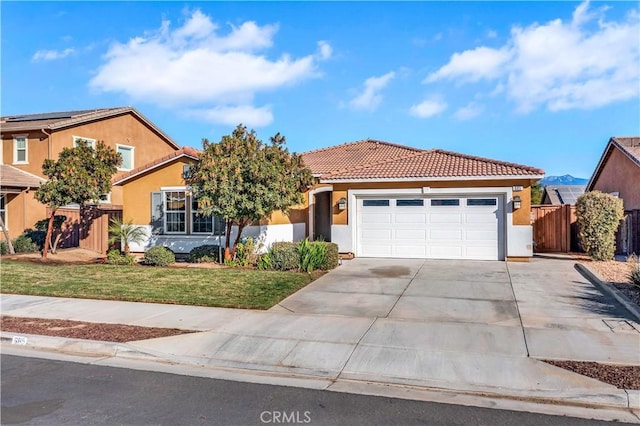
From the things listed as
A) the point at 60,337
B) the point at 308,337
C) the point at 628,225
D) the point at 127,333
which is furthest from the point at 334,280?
the point at 628,225

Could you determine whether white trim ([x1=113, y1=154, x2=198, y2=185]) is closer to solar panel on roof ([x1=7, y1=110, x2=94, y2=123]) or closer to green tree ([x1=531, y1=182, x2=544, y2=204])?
solar panel on roof ([x1=7, y1=110, x2=94, y2=123])

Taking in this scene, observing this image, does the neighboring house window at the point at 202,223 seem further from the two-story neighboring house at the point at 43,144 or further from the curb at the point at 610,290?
the curb at the point at 610,290

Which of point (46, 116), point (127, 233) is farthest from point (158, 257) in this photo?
point (46, 116)

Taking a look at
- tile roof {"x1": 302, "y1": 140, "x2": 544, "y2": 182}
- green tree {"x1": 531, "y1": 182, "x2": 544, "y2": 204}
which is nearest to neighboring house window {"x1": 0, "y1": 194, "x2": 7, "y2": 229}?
tile roof {"x1": 302, "y1": 140, "x2": 544, "y2": 182}

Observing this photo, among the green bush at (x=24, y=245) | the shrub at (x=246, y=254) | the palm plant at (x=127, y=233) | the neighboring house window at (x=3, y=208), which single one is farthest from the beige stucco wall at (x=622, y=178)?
the neighboring house window at (x=3, y=208)

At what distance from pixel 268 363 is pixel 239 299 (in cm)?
373

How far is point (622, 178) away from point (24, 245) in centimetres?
2783

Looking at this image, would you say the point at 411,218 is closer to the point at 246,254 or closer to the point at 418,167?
the point at 418,167

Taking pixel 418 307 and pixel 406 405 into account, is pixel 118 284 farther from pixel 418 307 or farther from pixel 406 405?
pixel 406 405

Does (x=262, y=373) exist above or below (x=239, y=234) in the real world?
below

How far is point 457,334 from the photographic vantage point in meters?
7.29

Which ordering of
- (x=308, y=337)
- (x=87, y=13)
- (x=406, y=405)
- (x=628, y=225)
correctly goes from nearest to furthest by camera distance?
(x=406, y=405) < (x=308, y=337) < (x=87, y=13) < (x=628, y=225)

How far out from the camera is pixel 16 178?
854 inches

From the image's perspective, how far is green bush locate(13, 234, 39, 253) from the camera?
63.8 feet
